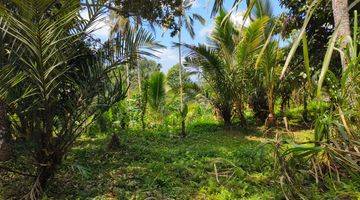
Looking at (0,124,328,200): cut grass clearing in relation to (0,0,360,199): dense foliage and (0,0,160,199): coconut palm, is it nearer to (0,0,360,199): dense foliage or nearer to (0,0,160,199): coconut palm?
(0,0,360,199): dense foliage

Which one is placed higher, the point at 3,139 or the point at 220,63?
the point at 220,63

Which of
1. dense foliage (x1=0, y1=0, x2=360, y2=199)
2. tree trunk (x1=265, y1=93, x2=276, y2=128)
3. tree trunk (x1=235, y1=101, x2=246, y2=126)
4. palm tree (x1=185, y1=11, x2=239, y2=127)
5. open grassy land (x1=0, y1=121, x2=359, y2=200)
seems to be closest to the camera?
dense foliage (x1=0, y1=0, x2=360, y2=199)

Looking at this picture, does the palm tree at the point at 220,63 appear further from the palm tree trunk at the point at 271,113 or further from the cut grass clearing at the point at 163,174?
the cut grass clearing at the point at 163,174

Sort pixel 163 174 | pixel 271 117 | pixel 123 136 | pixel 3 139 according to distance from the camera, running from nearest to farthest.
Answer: pixel 163 174, pixel 3 139, pixel 123 136, pixel 271 117

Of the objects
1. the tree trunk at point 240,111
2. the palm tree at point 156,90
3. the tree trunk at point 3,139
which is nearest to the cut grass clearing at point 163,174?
the tree trunk at point 3,139

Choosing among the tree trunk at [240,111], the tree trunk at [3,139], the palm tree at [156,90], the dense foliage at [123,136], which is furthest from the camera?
the palm tree at [156,90]

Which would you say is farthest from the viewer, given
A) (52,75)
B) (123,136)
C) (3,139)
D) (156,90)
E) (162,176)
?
(156,90)

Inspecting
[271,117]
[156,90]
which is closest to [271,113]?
[271,117]

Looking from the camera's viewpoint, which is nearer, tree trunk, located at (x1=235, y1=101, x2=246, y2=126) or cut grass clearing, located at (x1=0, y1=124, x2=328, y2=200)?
cut grass clearing, located at (x1=0, y1=124, x2=328, y2=200)

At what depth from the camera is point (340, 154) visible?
10.3 ft

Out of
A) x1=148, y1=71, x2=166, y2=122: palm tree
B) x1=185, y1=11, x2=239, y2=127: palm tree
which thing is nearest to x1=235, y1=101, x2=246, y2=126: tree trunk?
x1=185, y1=11, x2=239, y2=127: palm tree

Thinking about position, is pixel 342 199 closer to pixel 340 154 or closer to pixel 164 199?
pixel 340 154

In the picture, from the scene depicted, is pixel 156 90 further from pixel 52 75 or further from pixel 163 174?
pixel 52 75

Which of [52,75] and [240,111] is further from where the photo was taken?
[240,111]
